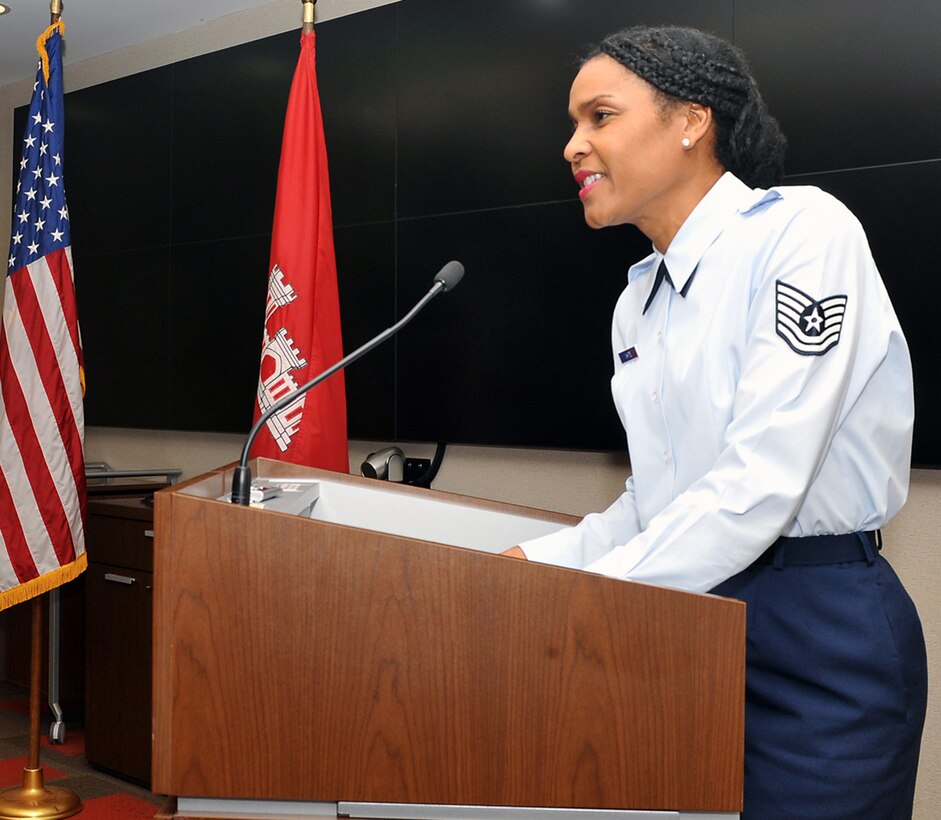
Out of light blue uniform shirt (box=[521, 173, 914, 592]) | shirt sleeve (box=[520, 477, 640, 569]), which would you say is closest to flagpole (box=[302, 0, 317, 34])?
light blue uniform shirt (box=[521, 173, 914, 592])

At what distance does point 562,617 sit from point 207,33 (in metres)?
3.82

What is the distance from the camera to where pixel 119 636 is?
137 inches

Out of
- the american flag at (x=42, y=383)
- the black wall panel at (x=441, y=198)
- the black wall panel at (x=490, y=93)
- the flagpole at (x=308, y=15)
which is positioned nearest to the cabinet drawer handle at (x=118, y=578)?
the american flag at (x=42, y=383)

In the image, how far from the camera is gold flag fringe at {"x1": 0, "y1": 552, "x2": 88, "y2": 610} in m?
3.14

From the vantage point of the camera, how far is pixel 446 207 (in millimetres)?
3381

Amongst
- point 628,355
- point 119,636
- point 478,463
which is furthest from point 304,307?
point 628,355

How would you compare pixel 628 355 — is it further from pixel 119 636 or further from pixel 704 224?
pixel 119 636

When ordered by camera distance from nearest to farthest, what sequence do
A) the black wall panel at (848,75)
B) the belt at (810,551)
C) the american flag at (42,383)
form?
1. the belt at (810,551)
2. the black wall panel at (848,75)
3. the american flag at (42,383)

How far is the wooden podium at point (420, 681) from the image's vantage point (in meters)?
0.99

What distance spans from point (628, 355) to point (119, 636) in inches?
101

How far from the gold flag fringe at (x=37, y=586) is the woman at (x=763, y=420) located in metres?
2.25

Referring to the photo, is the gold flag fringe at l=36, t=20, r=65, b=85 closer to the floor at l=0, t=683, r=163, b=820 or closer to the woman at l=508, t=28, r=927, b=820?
the floor at l=0, t=683, r=163, b=820

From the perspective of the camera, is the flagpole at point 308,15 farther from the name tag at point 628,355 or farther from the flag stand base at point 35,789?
the name tag at point 628,355

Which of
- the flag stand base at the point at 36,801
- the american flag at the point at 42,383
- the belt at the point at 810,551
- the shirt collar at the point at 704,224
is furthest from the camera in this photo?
the american flag at the point at 42,383
